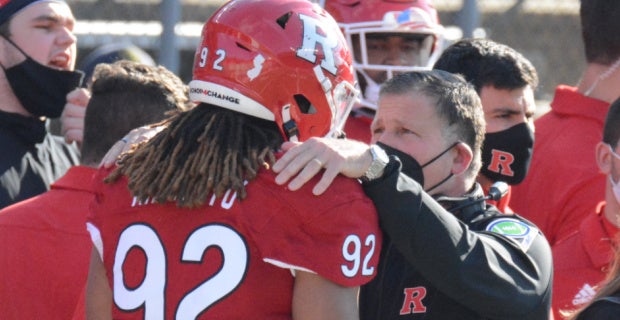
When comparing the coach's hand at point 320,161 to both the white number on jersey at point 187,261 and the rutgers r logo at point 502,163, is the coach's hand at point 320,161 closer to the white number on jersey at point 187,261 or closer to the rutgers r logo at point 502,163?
the white number on jersey at point 187,261

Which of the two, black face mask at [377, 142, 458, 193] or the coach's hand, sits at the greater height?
the coach's hand

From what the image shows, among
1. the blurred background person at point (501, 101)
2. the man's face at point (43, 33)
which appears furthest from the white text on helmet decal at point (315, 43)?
the man's face at point (43, 33)

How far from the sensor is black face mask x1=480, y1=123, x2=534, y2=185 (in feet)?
12.2

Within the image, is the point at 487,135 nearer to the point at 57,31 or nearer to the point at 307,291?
the point at 307,291

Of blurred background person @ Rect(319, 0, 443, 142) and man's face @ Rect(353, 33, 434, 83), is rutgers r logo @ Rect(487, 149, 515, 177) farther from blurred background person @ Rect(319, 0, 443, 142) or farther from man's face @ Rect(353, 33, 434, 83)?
man's face @ Rect(353, 33, 434, 83)

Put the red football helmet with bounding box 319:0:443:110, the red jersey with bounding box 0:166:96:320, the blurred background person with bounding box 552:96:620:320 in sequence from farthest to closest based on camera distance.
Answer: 1. the red football helmet with bounding box 319:0:443:110
2. the blurred background person with bounding box 552:96:620:320
3. the red jersey with bounding box 0:166:96:320

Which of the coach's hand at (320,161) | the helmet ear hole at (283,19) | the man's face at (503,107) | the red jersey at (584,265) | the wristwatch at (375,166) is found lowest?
the red jersey at (584,265)

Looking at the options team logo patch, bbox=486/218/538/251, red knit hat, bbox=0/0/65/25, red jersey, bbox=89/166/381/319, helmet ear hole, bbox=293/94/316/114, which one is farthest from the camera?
red knit hat, bbox=0/0/65/25

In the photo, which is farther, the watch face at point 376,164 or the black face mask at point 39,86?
the black face mask at point 39,86

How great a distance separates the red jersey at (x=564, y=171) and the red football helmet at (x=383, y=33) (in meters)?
0.69

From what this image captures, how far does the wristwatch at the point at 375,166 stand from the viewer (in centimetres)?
250

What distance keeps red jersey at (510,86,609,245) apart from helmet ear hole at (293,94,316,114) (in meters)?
1.76

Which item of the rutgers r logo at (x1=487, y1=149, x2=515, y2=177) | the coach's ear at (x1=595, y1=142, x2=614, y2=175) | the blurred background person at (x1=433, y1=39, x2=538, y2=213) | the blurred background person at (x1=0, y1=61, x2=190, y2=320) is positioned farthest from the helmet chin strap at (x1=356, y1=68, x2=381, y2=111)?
the blurred background person at (x1=0, y1=61, x2=190, y2=320)

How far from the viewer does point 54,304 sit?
3318mm
